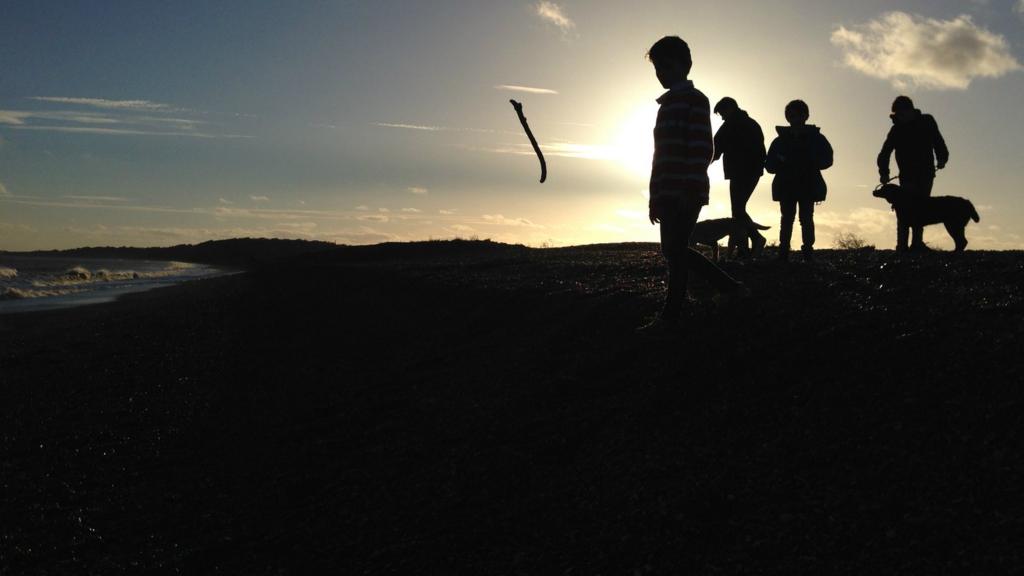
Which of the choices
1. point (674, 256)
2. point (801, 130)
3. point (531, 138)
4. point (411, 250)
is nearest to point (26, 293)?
point (411, 250)

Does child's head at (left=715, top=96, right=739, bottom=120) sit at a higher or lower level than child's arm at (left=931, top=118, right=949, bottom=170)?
higher

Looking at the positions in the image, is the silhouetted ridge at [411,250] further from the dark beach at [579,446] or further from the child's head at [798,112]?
the dark beach at [579,446]

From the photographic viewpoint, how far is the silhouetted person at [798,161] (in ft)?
36.0

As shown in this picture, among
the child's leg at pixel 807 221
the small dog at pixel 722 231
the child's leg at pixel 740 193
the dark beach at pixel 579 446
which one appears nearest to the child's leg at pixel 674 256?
the dark beach at pixel 579 446

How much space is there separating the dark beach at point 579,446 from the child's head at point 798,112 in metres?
2.36

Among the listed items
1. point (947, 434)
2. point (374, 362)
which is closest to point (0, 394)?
point (374, 362)

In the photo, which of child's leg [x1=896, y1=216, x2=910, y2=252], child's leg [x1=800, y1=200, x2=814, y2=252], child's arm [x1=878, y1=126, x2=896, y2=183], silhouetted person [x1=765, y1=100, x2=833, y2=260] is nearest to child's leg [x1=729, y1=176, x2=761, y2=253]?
silhouetted person [x1=765, y1=100, x2=833, y2=260]

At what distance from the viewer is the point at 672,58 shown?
6.99 meters

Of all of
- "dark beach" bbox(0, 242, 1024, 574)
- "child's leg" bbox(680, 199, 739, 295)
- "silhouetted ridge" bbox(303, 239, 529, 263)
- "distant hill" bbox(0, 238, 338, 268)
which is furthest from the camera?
"distant hill" bbox(0, 238, 338, 268)

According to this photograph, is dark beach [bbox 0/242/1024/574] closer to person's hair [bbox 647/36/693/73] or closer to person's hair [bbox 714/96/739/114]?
person's hair [bbox 647/36/693/73]

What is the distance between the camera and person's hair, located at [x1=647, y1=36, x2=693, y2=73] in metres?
6.99

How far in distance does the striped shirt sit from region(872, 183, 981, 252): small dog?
7189mm

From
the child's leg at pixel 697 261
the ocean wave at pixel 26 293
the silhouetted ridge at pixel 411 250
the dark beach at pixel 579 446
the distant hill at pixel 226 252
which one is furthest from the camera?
the distant hill at pixel 226 252

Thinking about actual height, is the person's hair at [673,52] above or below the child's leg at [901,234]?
above
